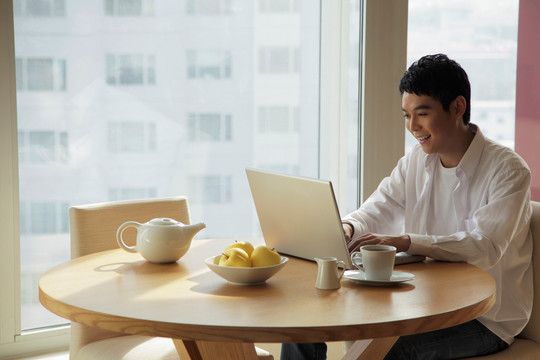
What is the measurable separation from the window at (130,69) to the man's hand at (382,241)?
1692 millimetres

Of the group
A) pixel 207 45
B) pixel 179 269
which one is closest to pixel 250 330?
pixel 179 269

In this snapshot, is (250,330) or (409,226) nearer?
(250,330)

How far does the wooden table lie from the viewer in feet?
4.61

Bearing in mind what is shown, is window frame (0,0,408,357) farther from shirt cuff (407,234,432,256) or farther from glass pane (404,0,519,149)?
shirt cuff (407,234,432,256)

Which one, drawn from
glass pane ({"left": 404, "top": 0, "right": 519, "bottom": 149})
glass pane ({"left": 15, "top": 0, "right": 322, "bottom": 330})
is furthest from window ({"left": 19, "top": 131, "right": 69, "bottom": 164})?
glass pane ({"left": 404, "top": 0, "right": 519, "bottom": 149})

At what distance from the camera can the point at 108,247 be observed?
7.64ft

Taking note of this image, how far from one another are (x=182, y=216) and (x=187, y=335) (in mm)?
1183

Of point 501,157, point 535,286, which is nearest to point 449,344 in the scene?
point 535,286

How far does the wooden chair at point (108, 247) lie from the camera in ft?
6.88

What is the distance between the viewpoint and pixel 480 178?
225cm

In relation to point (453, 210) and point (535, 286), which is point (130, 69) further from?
point (535, 286)

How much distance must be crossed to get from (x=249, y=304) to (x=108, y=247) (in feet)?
3.04

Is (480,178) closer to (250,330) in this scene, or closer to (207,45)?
(250,330)

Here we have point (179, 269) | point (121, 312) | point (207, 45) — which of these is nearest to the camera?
point (121, 312)
